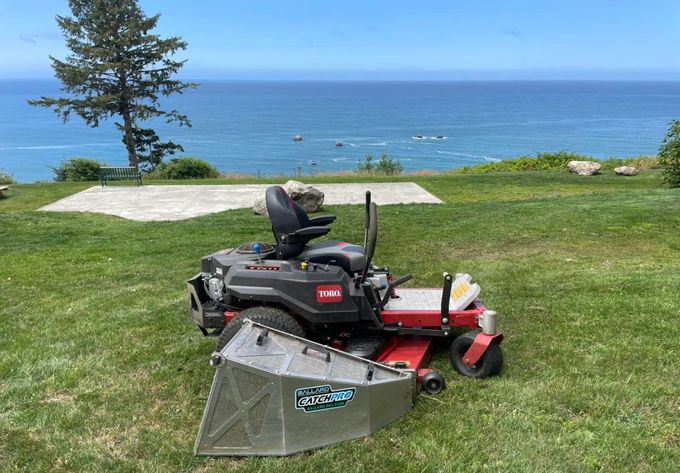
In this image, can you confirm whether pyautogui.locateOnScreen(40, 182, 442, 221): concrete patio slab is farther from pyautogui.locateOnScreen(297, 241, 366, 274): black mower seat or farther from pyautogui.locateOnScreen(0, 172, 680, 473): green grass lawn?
pyautogui.locateOnScreen(297, 241, 366, 274): black mower seat

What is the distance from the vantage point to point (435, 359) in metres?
4.82

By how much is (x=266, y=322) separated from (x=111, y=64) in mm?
27301

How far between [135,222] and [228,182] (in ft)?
26.9

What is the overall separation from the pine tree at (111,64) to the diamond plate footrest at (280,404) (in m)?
27.4

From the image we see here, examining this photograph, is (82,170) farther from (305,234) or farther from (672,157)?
(305,234)

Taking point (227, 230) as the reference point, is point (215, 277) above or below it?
above

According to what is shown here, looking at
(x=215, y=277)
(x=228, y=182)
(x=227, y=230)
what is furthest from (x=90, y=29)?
(x=215, y=277)

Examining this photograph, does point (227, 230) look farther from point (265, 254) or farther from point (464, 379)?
point (464, 379)

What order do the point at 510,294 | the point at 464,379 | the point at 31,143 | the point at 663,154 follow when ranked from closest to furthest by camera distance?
→ the point at 464,379 < the point at 510,294 < the point at 663,154 < the point at 31,143

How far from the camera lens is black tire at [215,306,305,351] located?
4.31m

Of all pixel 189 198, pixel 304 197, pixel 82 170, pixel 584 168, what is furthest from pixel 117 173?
pixel 584 168

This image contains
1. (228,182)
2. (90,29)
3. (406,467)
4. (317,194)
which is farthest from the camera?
(90,29)

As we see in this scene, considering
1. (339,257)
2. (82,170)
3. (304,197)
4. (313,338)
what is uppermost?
(339,257)

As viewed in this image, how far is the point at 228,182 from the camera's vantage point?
69.3 feet
